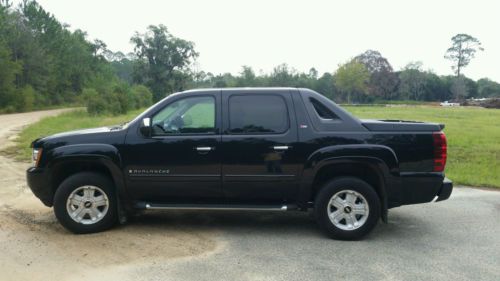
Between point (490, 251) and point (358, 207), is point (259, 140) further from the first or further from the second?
point (490, 251)

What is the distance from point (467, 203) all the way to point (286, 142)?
12.7 ft

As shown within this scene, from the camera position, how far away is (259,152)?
5062 millimetres

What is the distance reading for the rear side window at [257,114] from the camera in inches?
203

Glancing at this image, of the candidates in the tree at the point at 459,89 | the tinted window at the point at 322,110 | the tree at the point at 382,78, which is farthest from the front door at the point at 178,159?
the tree at the point at 459,89

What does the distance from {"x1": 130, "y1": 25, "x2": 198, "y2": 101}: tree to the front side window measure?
72528 millimetres

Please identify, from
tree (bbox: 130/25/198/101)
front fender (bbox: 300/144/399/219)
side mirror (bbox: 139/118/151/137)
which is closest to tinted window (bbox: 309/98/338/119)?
front fender (bbox: 300/144/399/219)

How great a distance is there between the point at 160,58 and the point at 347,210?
75.9 m

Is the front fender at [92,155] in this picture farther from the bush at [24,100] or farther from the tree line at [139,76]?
the bush at [24,100]

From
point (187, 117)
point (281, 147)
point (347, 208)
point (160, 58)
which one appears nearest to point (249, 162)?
point (281, 147)

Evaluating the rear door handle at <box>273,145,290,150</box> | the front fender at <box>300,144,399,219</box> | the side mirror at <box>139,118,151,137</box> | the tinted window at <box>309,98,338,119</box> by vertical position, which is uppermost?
the tinted window at <box>309,98,338,119</box>

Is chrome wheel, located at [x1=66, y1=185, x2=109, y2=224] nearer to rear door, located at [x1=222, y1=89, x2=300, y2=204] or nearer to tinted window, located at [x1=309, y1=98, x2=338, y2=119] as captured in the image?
rear door, located at [x1=222, y1=89, x2=300, y2=204]

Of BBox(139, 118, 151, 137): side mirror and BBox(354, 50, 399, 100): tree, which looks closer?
BBox(139, 118, 151, 137): side mirror

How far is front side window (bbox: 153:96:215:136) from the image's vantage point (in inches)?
205

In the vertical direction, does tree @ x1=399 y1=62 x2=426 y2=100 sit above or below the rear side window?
above
